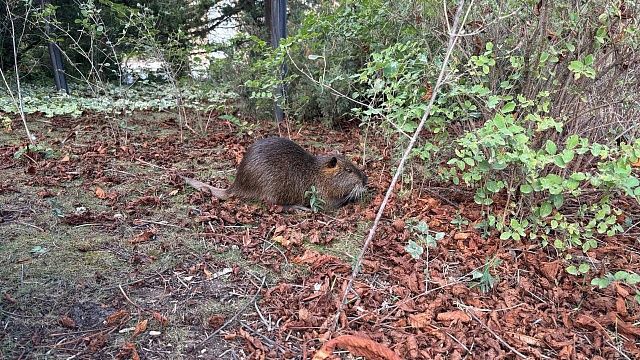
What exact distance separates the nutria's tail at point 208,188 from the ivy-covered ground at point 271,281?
86 millimetres

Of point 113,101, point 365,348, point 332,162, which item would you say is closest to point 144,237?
point 332,162

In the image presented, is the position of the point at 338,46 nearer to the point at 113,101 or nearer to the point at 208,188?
the point at 208,188

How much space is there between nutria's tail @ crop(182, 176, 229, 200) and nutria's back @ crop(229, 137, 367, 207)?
0.37 ft

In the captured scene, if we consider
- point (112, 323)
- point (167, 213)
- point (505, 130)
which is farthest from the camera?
point (167, 213)

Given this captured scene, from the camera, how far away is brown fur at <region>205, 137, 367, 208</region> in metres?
3.37

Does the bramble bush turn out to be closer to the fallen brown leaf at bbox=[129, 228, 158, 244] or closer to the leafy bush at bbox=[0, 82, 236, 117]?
the fallen brown leaf at bbox=[129, 228, 158, 244]

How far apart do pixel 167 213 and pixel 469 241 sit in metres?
2.03

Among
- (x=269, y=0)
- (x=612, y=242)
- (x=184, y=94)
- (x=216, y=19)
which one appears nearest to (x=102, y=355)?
(x=612, y=242)

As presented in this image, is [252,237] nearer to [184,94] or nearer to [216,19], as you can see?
[184,94]

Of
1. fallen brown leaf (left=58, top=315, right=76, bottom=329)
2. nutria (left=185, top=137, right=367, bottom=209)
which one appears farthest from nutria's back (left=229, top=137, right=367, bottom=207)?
fallen brown leaf (left=58, top=315, right=76, bottom=329)

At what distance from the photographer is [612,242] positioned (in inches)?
112

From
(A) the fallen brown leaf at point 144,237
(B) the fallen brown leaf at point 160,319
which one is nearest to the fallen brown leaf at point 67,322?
(B) the fallen brown leaf at point 160,319

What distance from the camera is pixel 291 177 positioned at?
11.2ft

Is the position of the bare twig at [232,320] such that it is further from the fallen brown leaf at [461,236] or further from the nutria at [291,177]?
the fallen brown leaf at [461,236]
